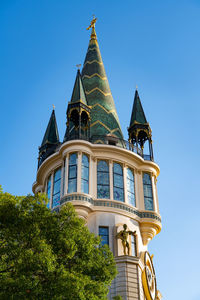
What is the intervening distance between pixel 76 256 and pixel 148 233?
38.9 ft

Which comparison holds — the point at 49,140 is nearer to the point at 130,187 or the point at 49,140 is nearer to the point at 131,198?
the point at 130,187

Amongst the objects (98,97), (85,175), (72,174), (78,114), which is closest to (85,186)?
(85,175)

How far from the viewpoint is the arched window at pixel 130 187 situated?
30.1 meters

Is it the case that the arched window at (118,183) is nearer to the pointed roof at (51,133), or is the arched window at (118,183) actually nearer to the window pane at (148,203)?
the window pane at (148,203)

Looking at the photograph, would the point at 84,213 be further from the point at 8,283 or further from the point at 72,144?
the point at 8,283

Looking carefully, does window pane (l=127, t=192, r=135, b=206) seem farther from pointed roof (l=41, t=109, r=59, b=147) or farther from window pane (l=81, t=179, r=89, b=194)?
pointed roof (l=41, t=109, r=59, b=147)

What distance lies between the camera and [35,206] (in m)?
18.1

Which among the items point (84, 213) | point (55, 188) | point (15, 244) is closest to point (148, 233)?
point (84, 213)

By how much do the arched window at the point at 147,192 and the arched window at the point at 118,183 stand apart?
2.02m

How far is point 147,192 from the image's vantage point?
31.2 metres

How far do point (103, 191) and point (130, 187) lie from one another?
7.32 ft

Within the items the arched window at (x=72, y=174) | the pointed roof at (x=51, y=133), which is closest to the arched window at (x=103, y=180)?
the arched window at (x=72, y=174)

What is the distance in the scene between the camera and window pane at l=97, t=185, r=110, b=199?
29141mm

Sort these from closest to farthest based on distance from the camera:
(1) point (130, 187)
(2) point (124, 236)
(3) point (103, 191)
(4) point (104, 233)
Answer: (2) point (124, 236), (4) point (104, 233), (3) point (103, 191), (1) point (130, 187)
